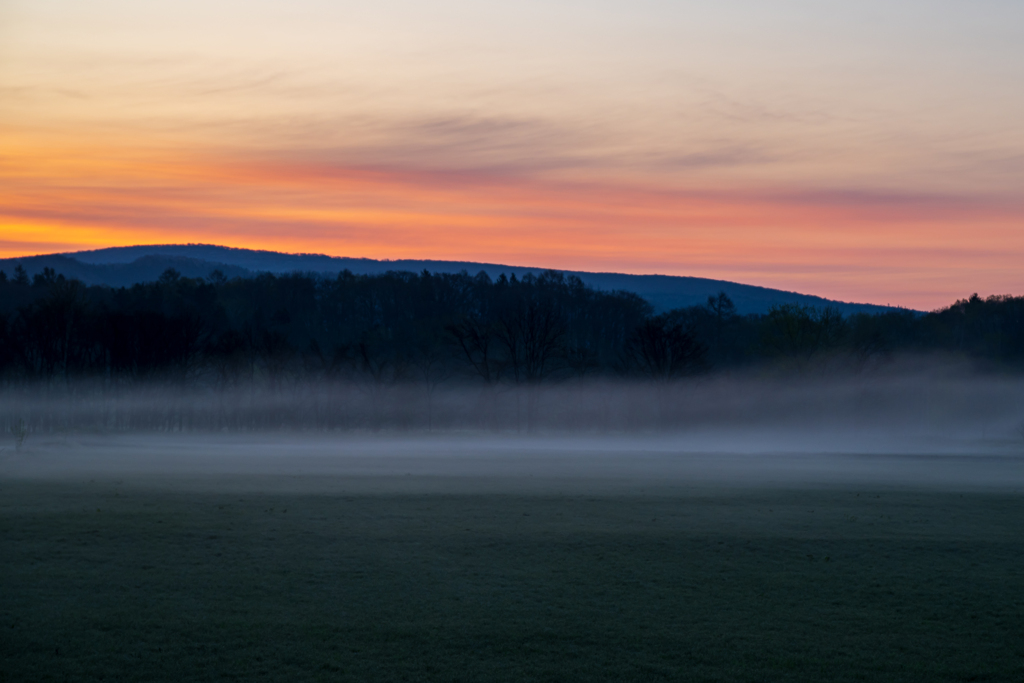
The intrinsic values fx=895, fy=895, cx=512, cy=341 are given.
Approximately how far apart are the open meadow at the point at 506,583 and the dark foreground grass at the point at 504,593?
0.05 metres

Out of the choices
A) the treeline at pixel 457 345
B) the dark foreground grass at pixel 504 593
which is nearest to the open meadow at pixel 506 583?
the dark foreground grass at pixel 504 593

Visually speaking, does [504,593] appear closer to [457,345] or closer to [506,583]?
[506,583]

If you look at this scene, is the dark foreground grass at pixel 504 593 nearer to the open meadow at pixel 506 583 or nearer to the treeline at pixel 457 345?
the open meadow at pixel 506 583

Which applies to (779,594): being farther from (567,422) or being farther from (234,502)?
(567,422)

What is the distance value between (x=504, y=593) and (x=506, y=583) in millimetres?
540

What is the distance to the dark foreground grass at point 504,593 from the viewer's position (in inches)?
402

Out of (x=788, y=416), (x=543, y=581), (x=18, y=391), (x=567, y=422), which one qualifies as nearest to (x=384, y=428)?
(x=567, y=422)

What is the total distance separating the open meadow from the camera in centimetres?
1027

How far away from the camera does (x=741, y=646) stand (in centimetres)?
1077

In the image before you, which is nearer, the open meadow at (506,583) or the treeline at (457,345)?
the open meadow at (506,583)

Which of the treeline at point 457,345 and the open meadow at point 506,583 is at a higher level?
the treeline at point 457,345

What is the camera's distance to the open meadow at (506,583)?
1027 cm

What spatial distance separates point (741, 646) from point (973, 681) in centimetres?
248

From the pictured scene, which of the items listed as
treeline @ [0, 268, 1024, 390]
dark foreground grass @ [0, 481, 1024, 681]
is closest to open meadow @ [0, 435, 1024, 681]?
dark foreground grass @ [0, 481, 1024, 681]
